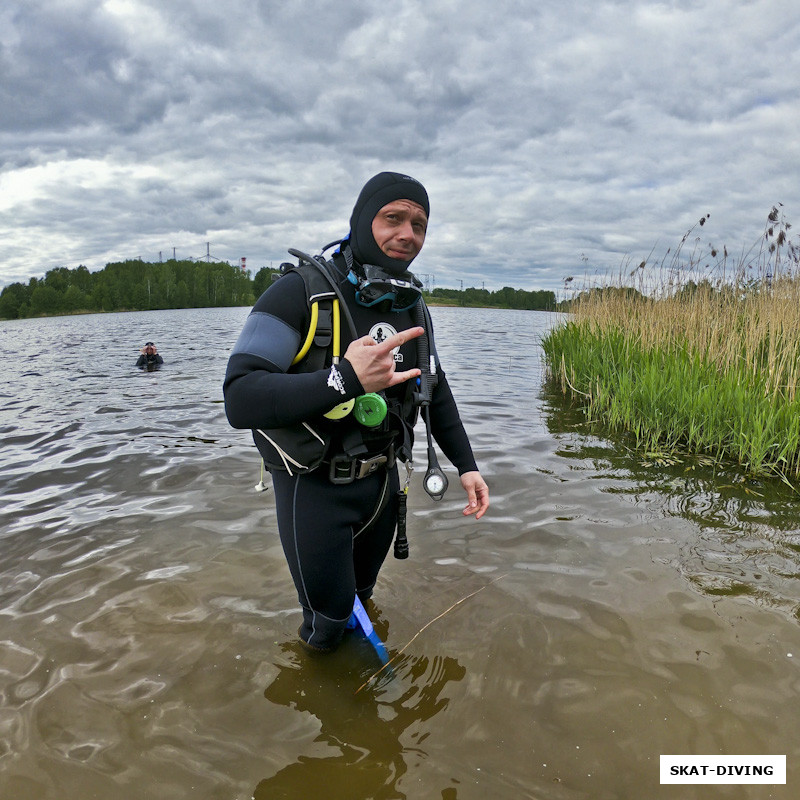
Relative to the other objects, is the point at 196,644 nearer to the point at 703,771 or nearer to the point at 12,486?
the point at 703,771

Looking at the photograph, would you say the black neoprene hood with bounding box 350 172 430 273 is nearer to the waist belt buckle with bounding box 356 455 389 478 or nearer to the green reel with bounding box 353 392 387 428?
the green reel with bounding box 353 392 387 428

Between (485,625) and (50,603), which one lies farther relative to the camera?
(50,603)

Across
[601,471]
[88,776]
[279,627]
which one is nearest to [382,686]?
[279,627]

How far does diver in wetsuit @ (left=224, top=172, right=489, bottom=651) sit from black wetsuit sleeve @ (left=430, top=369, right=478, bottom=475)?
0.59 feet

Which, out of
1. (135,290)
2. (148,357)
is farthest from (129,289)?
(148,357)

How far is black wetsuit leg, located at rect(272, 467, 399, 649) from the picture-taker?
8.32 ft

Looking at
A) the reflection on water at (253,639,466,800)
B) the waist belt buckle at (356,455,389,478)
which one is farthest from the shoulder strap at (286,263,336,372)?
the reflection on water at (253,639,466,800)

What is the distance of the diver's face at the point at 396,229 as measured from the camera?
104 inches

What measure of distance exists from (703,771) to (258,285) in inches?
5982

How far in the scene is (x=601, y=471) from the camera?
615 cm

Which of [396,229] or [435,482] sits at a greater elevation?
[396,229]

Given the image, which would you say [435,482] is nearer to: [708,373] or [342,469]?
[342,469]

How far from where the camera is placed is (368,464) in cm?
256

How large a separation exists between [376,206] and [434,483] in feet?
4.64
